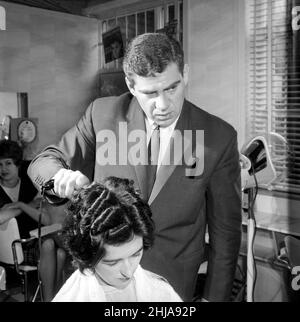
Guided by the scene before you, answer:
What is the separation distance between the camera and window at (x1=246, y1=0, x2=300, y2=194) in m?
1.56

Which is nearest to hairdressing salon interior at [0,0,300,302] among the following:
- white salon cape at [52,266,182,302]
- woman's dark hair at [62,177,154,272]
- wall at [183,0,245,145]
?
wall at [183,0,245,145]

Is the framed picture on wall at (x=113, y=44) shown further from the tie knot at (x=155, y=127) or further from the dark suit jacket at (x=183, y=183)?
the tie knot at (x=155, y=127)

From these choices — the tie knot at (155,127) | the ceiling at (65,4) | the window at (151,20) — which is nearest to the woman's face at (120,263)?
the tie knot at (155,127)

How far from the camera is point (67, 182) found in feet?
4.56

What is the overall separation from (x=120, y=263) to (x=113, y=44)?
813 mm

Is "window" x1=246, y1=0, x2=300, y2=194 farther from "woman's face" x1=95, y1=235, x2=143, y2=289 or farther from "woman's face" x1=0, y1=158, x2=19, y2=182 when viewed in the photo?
"woman's face" x1=0, y1=158, x2=19, y2=182

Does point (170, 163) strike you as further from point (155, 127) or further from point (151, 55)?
point (151, 55)

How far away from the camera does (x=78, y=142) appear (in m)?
1.51

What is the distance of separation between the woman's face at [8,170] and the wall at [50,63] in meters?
0.12

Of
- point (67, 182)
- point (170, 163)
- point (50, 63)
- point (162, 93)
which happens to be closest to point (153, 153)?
point (170, 163)

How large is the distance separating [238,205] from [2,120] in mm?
943

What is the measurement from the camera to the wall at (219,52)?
1.54m

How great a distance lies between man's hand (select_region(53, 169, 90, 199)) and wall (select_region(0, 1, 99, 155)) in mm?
206

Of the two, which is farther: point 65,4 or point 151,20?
point 65,4
